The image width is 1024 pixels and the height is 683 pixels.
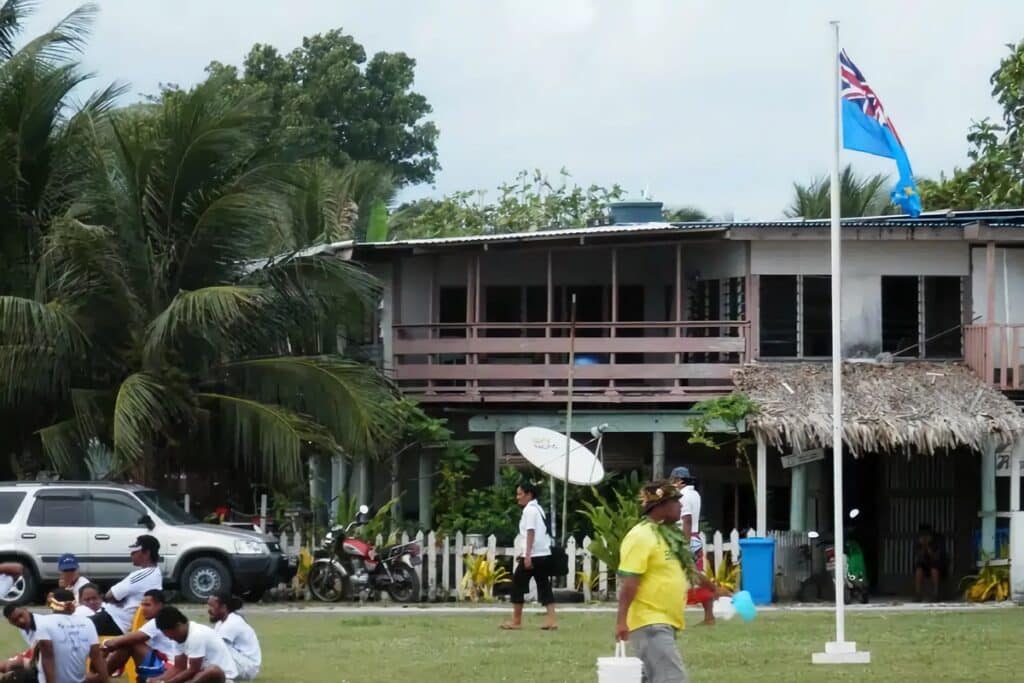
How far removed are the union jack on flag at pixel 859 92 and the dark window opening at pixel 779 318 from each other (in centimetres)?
1128

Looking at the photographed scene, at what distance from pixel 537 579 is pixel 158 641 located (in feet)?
21.7

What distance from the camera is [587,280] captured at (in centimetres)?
3148

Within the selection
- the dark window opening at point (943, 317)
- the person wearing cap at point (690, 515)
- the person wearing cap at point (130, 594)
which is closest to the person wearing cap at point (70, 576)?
the person wearing cap at point (130, 594)

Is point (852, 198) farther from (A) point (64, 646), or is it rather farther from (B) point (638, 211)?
(A) point (64, 646)

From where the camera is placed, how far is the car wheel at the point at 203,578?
25219 millimetres

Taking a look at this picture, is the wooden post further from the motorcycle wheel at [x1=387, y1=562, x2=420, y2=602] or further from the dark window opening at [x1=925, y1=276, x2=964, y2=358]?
the dark window opening at [x1=925, y1=276, x2=964, y2=358]

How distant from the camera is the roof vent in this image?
34344 millimetres

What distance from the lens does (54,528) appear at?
2530cm

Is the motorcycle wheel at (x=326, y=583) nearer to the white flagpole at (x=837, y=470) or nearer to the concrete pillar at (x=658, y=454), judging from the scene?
the concrete pillar at (x=658, y=454)

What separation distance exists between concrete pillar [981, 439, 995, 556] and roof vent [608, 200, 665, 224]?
28.9 ft

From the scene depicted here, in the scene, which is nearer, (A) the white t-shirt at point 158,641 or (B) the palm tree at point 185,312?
(A) the white t-shirt at point 158,641

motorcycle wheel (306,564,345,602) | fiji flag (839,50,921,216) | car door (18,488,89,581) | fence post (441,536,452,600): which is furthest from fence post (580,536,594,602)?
fiji flag (839,50,921,216)

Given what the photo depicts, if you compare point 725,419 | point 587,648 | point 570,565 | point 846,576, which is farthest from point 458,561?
point 587,648

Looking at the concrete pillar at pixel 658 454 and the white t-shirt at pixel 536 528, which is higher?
the concrete pillar at pixel 658 454
